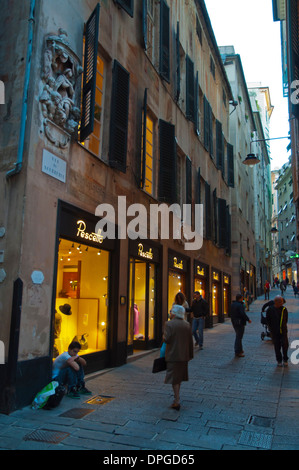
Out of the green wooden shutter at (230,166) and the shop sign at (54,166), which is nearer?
the shop sign at (54,166)

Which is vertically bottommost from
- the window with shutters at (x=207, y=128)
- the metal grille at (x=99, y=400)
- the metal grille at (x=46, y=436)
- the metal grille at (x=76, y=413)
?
the metal grille at (x=46, y=436)

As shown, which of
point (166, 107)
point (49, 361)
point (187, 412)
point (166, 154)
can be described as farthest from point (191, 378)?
point (166, 107)

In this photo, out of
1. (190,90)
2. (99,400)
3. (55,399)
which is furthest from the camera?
(190,90)

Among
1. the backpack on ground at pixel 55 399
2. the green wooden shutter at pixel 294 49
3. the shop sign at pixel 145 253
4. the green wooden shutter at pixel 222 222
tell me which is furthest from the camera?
the green wooden shutter at pixel 222 222

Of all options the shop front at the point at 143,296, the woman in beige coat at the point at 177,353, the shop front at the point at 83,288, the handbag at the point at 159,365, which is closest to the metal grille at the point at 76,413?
the handbag at the point at 159,365

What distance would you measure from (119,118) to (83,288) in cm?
417

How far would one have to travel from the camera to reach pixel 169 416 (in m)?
5.76

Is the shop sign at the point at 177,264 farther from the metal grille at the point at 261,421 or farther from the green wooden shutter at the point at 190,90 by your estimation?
the metal grille at the point at 261,421

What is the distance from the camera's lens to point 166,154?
504 inches

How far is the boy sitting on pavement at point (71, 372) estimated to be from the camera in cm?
Answer: 668

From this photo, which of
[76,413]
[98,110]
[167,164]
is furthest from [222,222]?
[76,413]

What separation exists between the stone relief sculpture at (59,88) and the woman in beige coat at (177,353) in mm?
3876

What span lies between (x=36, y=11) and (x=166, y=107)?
6.98 meters

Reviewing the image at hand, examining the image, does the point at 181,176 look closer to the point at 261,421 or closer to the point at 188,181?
the point at 188,181
